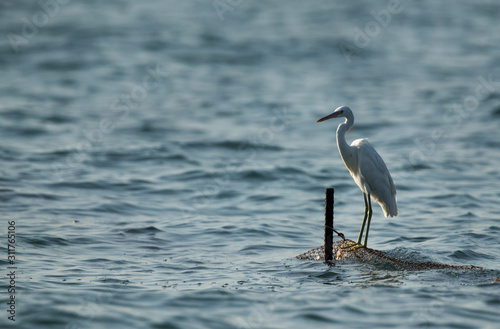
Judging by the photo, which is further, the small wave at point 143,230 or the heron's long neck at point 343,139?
the small wave at point 143,230

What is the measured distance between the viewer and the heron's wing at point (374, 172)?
367 inches

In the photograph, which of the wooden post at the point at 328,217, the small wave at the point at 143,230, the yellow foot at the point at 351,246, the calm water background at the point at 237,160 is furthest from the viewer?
the small wave at the point at 143,230

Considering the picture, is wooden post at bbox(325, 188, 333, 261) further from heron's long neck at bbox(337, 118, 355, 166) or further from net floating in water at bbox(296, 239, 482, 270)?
heron's long neck at bbox(337, 118, 355, 166)

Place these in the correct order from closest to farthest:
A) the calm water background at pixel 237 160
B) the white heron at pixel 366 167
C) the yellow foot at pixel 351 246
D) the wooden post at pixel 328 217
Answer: the calm water background at pixel 237 160 < the wooden post at pixel 328 217 < the yellow foot at pixel 351 246 < the white heron at pixel 366 167

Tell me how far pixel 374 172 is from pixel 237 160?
27.3 feet

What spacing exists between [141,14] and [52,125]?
765 inches

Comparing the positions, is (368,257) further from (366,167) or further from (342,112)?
(342,112)

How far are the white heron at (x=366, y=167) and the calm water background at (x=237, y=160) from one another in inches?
34.6

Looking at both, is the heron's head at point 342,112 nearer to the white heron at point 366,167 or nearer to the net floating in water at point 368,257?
the white heron at point 366,167

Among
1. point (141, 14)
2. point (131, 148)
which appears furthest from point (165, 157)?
point (141, 14)

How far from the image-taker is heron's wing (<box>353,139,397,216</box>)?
9328 mm

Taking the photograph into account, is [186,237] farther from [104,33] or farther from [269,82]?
[104,33]

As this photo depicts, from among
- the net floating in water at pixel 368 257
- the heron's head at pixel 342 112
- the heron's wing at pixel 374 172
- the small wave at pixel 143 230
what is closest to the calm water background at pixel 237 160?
the small wave at pixel 143 230

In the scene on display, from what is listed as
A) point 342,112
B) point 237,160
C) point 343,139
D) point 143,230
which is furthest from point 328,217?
point 237,160
